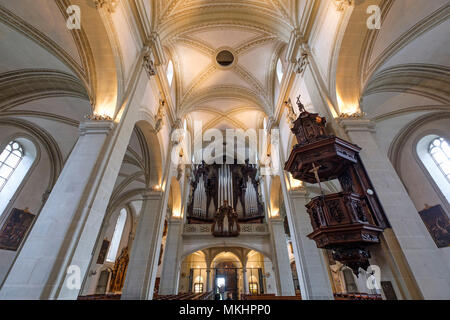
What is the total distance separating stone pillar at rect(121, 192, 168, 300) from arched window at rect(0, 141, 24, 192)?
620 centimetres

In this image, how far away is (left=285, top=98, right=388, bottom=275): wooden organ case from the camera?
302cm

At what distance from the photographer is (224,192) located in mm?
14914

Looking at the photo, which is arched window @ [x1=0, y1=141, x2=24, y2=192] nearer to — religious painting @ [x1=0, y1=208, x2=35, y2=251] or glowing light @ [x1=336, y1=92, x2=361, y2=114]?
religious painting @ [x1=0, y1=208, x2=35, y2=251]

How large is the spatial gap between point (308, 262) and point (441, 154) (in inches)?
289

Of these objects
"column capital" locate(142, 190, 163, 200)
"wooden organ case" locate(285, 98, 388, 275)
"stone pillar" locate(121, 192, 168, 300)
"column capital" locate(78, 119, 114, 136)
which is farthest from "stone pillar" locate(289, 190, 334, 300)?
"column capital" locate(78, 119, 114, 136)

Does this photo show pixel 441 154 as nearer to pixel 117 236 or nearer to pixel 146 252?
pixel 146 252

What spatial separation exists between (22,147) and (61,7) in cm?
715

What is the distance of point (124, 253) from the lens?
14.1 m

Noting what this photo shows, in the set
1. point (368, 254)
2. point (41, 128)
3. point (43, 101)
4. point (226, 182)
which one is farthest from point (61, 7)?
point (226, 182)

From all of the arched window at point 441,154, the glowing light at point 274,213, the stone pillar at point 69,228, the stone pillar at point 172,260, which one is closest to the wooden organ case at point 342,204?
the stone pillar at point 69,228

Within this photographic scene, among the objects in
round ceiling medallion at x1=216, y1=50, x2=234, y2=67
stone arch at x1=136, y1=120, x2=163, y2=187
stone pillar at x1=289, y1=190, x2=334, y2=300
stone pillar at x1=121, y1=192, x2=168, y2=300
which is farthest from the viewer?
round ceiling medallion at x1=216, y1=50, x2=234, y2=67

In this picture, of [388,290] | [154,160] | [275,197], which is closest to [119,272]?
[154,160]

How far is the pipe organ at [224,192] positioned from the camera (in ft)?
43.8
